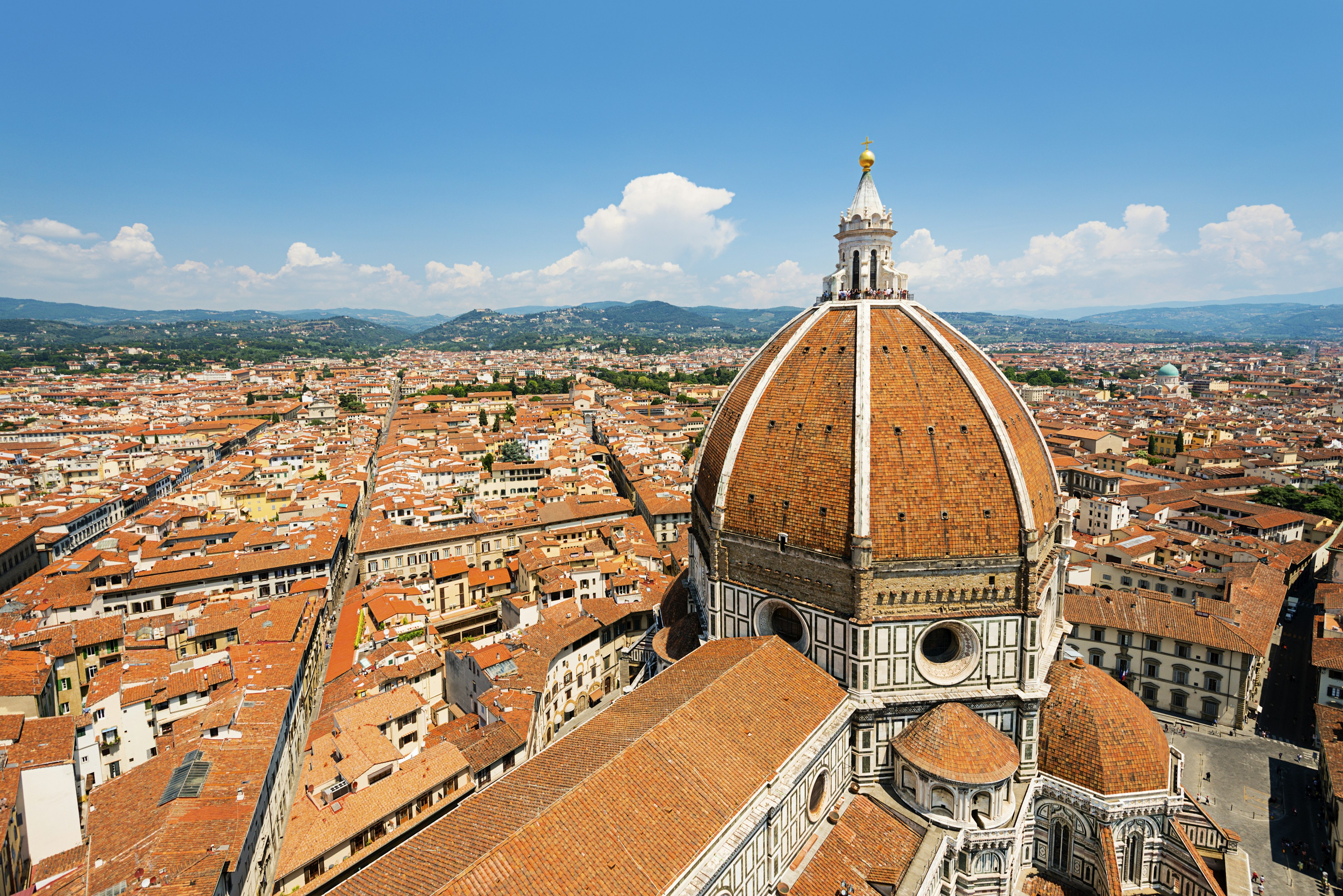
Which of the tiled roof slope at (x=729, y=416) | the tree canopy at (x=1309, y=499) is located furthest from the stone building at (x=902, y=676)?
the tree canopy at (x=1309, y=499)

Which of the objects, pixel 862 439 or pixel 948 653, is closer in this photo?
pixel 862 439

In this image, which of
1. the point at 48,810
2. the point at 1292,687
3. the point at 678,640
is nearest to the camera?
the point at 48,810

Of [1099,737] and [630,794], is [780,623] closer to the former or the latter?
[630,794]

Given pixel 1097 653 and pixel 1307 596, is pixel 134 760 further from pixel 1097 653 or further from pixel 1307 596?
pixel 1307 596

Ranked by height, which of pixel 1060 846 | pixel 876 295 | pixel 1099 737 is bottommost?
pixel 1060 846

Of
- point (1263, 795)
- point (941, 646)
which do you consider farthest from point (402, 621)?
point (1263, 795)
